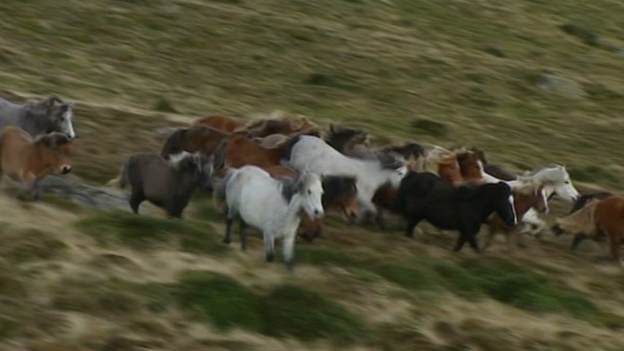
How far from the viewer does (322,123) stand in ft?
83.8

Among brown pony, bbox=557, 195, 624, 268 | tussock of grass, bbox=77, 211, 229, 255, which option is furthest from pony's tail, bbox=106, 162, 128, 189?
brown pony, bbox=557, 195, 624, 268

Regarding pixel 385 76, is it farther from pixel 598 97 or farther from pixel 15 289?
pixel 15 289

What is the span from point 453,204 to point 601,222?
236 cm

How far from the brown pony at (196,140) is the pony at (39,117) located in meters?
1.48

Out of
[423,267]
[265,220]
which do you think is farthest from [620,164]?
[265,220]

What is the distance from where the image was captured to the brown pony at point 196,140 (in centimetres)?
1708

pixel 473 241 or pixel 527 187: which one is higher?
pixel 527 187

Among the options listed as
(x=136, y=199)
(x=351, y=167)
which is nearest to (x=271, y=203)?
(x=136, y=199)

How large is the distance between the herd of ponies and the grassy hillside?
1.32 feet

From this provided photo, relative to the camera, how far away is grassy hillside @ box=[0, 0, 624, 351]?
11945mm

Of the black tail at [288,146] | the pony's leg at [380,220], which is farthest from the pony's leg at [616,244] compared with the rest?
the black tail at [288,146]

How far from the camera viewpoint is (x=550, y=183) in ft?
58.6

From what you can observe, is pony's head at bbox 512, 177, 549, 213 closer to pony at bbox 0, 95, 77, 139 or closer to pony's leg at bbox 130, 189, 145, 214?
pony's leg at bbox 130, 189, 145, 214

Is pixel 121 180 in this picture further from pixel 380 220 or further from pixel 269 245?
pixel 380 220
